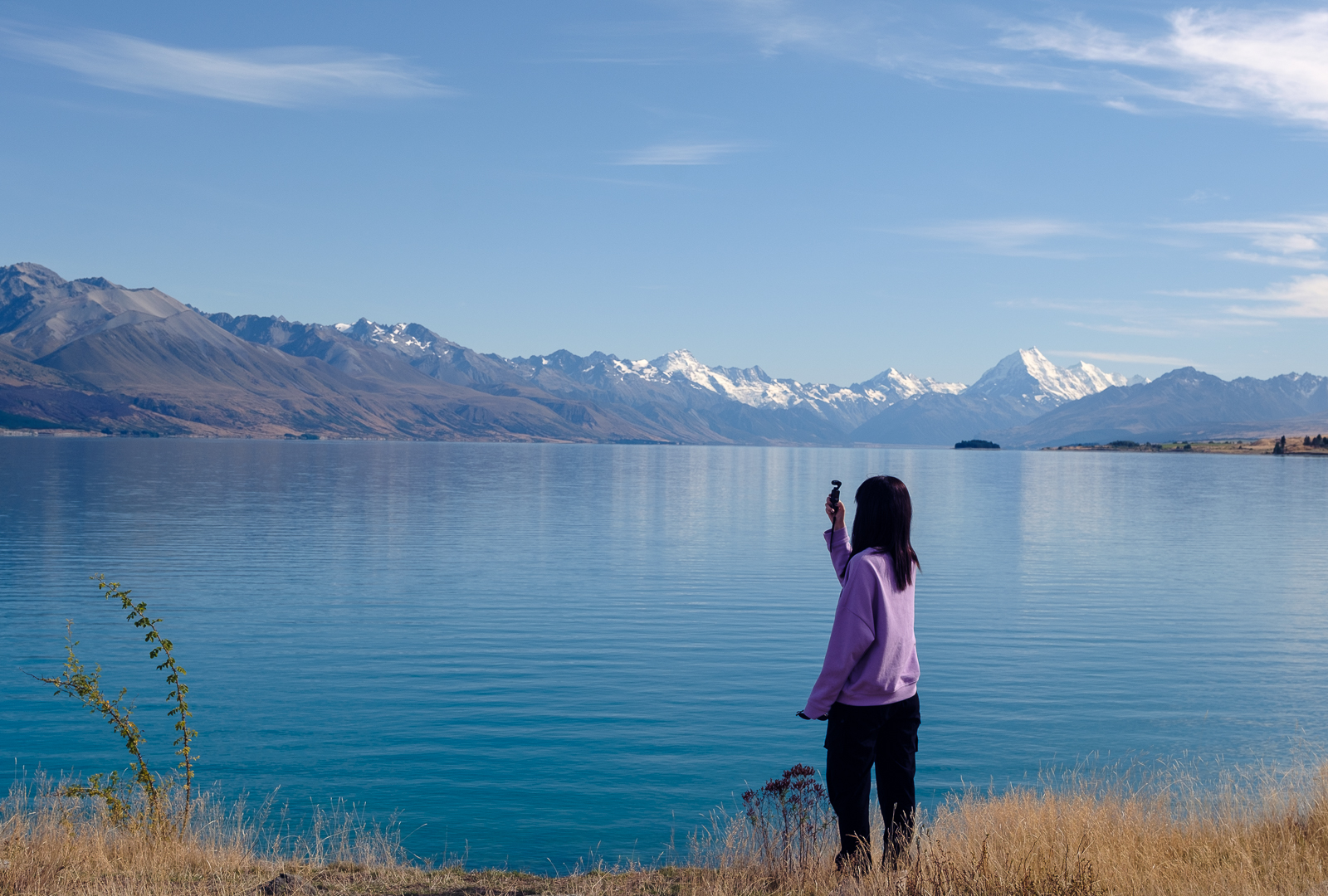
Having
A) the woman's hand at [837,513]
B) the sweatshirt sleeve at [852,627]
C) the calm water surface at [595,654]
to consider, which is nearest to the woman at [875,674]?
the sweatshirt sleeve at [852,627]

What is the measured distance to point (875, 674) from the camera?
8594 mm

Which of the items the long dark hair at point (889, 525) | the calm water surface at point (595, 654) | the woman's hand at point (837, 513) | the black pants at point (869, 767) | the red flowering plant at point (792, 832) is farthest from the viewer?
the calm water surface at point (595, 654)

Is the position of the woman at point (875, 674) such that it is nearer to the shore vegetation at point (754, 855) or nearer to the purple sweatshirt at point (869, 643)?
the purple sweatshirt at point (869, 643)

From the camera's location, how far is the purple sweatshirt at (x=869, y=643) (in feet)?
28.0

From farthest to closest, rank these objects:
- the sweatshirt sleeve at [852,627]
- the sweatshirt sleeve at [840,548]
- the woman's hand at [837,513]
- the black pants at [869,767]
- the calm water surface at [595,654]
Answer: the calm water surface at [595,654], the woman's hand at [837,513], the sweatshirt sleeve at [840,548], the black pants at [869,767], the sweatshirt sleeve at [852,627]

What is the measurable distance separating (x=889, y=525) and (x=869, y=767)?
87.2 inches

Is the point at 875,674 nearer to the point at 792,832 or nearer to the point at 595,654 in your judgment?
the point at 792,832

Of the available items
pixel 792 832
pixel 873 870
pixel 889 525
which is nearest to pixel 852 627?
pixel 889 525

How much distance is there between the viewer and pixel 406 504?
76250 millimetres

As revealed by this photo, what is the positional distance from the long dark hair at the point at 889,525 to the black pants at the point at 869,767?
121 cm

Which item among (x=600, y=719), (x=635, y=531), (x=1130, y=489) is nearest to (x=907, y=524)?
(x=600, y=719)

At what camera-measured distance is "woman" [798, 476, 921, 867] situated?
8547mm

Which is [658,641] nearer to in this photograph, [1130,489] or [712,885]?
[712,885]

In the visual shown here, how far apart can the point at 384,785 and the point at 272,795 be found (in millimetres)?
1779
